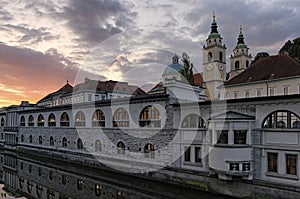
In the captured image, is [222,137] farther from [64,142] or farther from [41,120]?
[41,120]

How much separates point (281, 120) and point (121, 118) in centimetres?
1253

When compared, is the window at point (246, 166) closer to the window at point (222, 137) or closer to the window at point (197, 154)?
the window at point (222, 137)

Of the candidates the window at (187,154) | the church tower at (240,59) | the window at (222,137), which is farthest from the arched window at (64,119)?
the church tower at (240,59)

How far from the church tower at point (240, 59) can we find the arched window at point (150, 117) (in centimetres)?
4081

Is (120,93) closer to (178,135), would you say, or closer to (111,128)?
(111,128)

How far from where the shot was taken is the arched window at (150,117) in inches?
783

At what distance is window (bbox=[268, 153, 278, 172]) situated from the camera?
45.4 feet

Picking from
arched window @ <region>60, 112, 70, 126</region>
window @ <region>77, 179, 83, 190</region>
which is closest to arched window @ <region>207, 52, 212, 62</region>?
arched window @ <region>60, 112, 70, 126</region>

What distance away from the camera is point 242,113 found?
A: 15.1 m

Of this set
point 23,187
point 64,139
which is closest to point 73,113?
point 64,139

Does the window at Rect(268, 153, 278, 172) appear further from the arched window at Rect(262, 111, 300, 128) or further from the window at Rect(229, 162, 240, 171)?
the window at Rect(229, 162, 240, 171)

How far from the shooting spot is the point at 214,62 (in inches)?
2103

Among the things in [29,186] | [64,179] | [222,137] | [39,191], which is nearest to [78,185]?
[64,179]

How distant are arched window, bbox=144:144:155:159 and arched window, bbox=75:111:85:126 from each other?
354 inches
